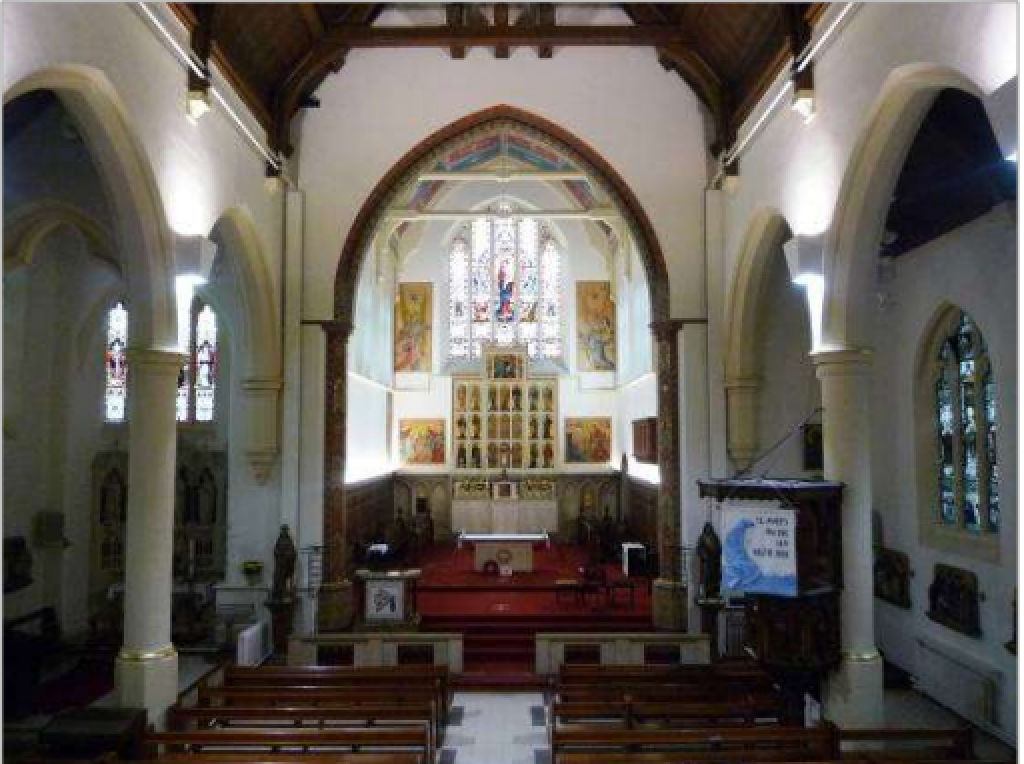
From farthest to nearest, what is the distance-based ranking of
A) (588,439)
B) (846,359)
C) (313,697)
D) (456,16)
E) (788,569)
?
(588,439) → (456,16) → (846,359) → (313,697) → (788,569)

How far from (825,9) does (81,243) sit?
10.1m

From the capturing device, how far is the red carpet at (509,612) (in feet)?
39.7

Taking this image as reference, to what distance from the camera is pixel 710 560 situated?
466 inches

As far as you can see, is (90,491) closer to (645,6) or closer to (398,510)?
(398,510)

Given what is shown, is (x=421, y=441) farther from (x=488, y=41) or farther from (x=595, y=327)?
(x=488, y=41)

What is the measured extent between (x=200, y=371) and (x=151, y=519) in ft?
19.6

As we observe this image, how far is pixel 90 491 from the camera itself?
42.8ft

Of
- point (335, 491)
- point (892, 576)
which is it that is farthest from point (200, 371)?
point (892, 576)

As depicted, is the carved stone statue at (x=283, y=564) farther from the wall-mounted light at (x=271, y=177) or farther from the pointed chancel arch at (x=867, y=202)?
the pointed chancel arch at (x=867, y=202)

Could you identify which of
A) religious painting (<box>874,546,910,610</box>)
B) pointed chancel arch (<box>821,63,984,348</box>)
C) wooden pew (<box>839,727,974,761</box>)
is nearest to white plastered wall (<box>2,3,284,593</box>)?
pointed chancel arch (<box>821,63,984,348</box>)

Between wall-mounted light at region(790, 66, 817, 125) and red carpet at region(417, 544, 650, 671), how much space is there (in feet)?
24.3

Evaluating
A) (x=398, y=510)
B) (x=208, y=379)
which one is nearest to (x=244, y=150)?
(x=208, y=379)

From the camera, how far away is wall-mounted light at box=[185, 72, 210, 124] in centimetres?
892

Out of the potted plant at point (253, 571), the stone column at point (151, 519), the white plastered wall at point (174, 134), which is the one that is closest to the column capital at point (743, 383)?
the white plastered wall at point (174, 134)
